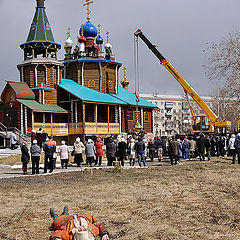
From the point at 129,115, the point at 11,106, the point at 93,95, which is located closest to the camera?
the point at 11,106

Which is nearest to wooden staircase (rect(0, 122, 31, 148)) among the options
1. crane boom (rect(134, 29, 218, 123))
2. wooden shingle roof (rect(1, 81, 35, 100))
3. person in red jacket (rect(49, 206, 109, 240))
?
wooden shingle roof (rect(1, 81, 35, 100))

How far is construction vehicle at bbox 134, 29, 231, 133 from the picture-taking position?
3212cm

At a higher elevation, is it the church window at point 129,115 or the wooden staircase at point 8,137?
the church window at point 129,115

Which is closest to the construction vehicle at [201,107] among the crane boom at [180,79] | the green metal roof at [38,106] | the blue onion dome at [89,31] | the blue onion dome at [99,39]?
the crane boom at [180,79]

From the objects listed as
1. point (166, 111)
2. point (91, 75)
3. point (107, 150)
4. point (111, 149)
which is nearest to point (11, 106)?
point (91, 75)

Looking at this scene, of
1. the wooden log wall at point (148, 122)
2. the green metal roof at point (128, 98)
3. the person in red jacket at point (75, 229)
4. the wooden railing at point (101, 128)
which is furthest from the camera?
the wooden log wall at point (148, 122)

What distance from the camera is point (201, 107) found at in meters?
32.7

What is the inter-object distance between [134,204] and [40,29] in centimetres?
2778

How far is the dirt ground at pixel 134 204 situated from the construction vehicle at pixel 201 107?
59.2 feet

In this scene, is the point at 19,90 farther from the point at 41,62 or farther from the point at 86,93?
the point at 86,93

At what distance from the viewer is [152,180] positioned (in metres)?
13.6

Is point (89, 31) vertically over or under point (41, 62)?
over

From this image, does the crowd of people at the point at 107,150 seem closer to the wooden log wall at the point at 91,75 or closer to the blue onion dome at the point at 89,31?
the wooden log wall at the point at 91,75

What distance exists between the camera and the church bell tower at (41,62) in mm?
33031
